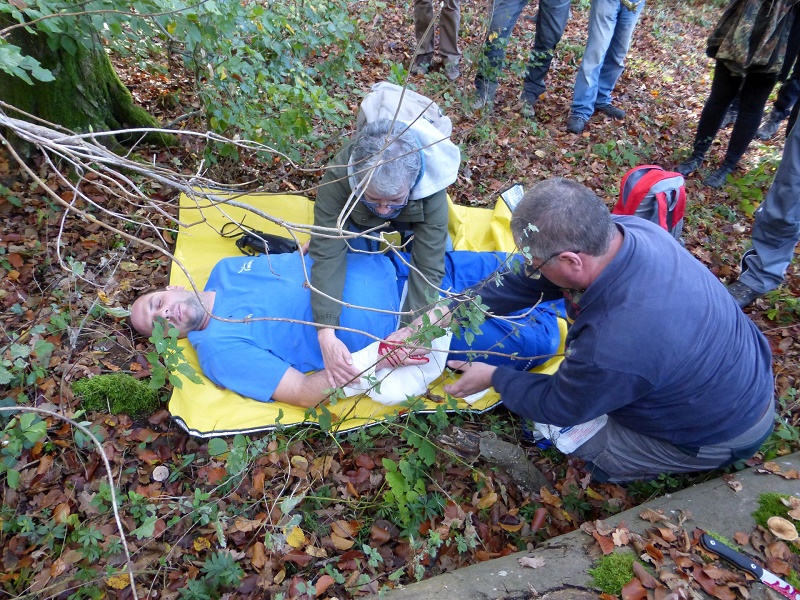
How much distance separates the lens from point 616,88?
7078 millimetres

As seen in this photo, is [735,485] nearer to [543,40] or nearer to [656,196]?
[656,196]

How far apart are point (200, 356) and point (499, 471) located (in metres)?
2.01

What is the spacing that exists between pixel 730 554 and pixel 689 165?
4.44 meters

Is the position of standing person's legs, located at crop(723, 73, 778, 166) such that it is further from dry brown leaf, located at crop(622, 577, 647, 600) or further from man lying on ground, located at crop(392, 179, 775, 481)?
dry brown leaf, located at crop(622, 577, 647, 600)

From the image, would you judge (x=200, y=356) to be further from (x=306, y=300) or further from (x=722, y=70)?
(x=722, y=70)

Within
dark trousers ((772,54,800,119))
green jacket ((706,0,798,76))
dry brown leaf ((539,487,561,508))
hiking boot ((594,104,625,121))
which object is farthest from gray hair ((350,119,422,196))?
dark trousers ((772,54,800,119))

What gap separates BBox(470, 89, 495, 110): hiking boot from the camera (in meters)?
5.78

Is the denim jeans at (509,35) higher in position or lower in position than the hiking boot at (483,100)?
higher

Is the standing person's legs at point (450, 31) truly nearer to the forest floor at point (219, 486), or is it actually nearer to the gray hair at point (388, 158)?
the forest floor at point (219, 486)

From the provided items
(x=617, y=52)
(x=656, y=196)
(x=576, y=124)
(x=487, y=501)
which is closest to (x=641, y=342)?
(x=487, y=501)

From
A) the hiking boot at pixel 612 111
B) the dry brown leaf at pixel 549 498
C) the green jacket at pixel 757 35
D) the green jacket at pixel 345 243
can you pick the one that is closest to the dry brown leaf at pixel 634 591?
the dry brown leaf at pixel 549 498

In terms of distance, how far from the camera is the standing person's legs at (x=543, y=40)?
5.54 m

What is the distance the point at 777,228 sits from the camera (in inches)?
142

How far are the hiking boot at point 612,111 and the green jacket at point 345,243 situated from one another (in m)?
4.08
